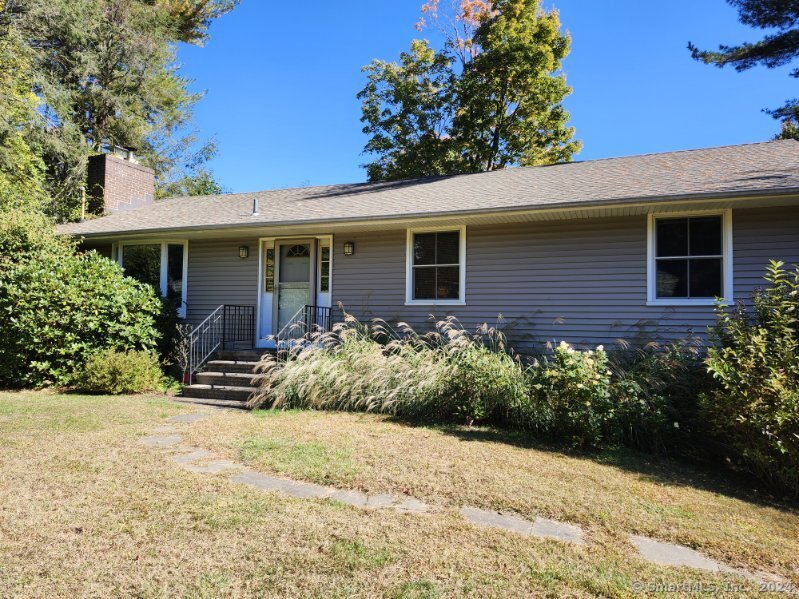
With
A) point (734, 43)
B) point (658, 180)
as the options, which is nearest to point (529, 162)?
point (734, 43)

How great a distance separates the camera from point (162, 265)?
10.8 metres

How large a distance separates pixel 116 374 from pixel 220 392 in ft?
5.54

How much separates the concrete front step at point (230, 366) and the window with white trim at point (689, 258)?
6.37 m

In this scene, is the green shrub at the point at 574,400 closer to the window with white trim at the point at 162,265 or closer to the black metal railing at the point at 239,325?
the black metal railing at the point at 239,325

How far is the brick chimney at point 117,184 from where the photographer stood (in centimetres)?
1350

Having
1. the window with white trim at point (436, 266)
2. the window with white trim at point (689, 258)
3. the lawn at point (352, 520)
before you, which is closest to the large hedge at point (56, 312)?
the lawn at point (352, 520)

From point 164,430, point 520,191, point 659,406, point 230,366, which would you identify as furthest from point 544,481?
point 230,366

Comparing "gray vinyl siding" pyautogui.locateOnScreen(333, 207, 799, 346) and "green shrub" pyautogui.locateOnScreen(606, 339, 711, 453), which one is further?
"gray vinyl siding" pyautogui.locateOnScreen(333, 207, 799, 346)

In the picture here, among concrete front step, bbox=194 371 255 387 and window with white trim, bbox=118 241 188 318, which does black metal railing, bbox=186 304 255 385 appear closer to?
window with white trim, bbox=118 241 188 318

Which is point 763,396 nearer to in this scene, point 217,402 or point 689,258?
point 689,258

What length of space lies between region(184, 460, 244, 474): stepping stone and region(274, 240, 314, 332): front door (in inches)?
217

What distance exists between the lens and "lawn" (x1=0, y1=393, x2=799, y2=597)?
2.45 metres

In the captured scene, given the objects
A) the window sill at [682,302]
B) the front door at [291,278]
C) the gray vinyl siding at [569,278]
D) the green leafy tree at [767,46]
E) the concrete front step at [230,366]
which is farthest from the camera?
the green leafy tree at [767,46]

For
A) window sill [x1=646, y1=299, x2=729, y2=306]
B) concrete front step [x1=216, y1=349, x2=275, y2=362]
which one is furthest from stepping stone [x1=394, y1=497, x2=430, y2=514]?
concrete front step [x1=216, y1=349, x2=275, y2=362]
